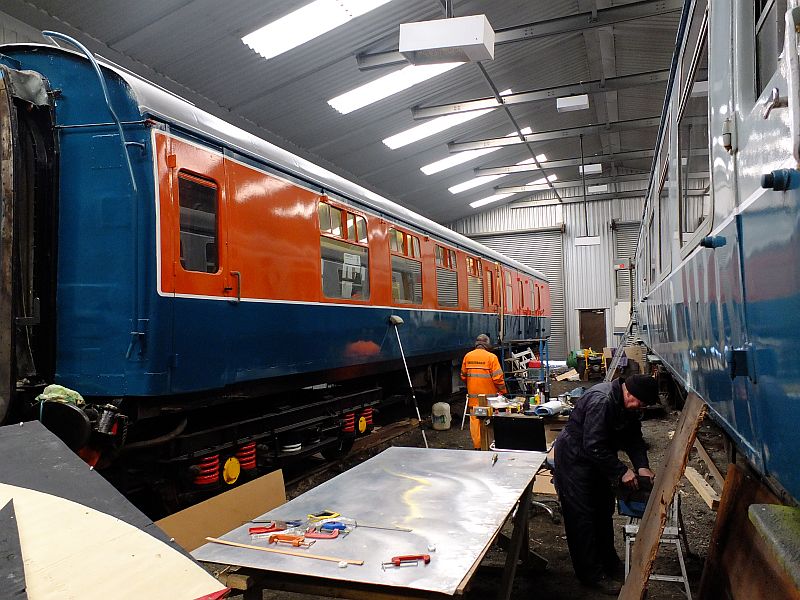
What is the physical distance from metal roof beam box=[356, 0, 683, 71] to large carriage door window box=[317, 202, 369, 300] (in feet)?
11.3

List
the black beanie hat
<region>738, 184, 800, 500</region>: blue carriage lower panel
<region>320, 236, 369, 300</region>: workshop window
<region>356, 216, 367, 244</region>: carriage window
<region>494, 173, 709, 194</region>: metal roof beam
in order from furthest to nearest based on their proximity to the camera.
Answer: <region>494, 173, 709, 194</region>: metal roof beam
<region>356, 216, 367, 244</region>: carriage window
<region>320, 236, 369, 300</region>: workshop window
the black beanie hat
<region>738, 184, 800, 500</region>: blue carriage lower panel

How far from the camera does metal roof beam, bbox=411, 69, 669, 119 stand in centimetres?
1176

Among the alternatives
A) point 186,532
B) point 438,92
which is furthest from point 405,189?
point 186,532

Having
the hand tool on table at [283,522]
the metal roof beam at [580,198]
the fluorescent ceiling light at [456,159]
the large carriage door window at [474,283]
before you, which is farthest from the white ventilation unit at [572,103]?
the hand tool on table at [283,522]

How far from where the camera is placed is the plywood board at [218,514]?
3.43m

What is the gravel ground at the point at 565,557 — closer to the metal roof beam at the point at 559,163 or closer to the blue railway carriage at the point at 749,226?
the blue railway carriage at the point at 749,226

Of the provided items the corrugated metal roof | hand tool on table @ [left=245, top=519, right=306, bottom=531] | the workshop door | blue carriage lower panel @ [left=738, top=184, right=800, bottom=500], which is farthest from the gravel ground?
the workshop door

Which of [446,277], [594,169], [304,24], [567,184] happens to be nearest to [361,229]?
[304,24]

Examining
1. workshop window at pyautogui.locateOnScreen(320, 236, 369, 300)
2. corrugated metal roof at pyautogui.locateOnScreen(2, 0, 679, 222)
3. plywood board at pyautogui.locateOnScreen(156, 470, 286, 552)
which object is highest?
corrugated metal roof at pyautogui.locateOnScreen(2, 0, 679, 222)

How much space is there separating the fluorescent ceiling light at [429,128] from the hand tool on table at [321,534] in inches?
437

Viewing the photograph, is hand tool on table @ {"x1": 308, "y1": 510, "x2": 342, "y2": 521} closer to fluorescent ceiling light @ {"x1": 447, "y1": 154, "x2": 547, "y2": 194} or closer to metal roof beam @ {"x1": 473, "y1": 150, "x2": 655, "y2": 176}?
metal roof beam @ {"x1": 473, "y1": 150, "x2": 655, "y2": 176}

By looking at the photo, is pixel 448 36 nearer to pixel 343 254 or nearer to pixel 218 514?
pixel 343 254

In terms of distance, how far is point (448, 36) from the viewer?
6527mm

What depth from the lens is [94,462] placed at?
13.2 ft
